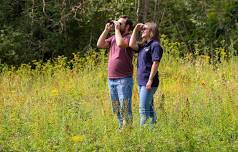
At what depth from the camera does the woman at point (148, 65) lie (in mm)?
6008

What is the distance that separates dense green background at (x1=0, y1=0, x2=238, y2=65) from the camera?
43.9ft

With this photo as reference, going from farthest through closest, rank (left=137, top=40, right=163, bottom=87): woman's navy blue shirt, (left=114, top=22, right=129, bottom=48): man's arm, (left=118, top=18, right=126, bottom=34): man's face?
(left=118, top=18, right=126, bottom=34): man's face < (left=114, top=22, right=129, bottom=48): man's arm < (left=137, top=40, right=163, bottom=87): woman's navy blue shirt

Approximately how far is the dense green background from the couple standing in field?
6.41 m

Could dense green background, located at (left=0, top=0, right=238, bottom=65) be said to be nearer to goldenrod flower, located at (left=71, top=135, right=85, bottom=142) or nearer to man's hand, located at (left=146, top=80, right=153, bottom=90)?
man's hand, located at (left=146, top=80, right=153, bottom=90)

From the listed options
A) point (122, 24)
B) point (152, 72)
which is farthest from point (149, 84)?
point (122, 24)

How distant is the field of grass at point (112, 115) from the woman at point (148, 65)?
0.21 meters

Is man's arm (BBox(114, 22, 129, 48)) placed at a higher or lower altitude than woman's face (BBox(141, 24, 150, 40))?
lower

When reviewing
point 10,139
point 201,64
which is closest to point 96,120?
point 10,139

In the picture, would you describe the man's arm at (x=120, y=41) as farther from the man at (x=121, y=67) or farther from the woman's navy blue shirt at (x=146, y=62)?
the woman's navy blue shirt at (x=146, y=62)

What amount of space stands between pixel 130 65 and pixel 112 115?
0.64 meters

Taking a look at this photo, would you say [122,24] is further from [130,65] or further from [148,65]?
[148,65]

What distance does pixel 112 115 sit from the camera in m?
6.40

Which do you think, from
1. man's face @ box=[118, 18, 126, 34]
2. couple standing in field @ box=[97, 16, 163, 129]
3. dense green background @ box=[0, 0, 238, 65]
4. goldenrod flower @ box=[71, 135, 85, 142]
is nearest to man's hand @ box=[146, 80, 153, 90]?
couple standing in field @ box=[97, 16, 163, 129]

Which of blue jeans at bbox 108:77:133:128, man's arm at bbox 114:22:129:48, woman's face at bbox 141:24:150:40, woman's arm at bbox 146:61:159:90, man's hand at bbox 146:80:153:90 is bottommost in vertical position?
blue jeans at bbox 108:77:133:128
